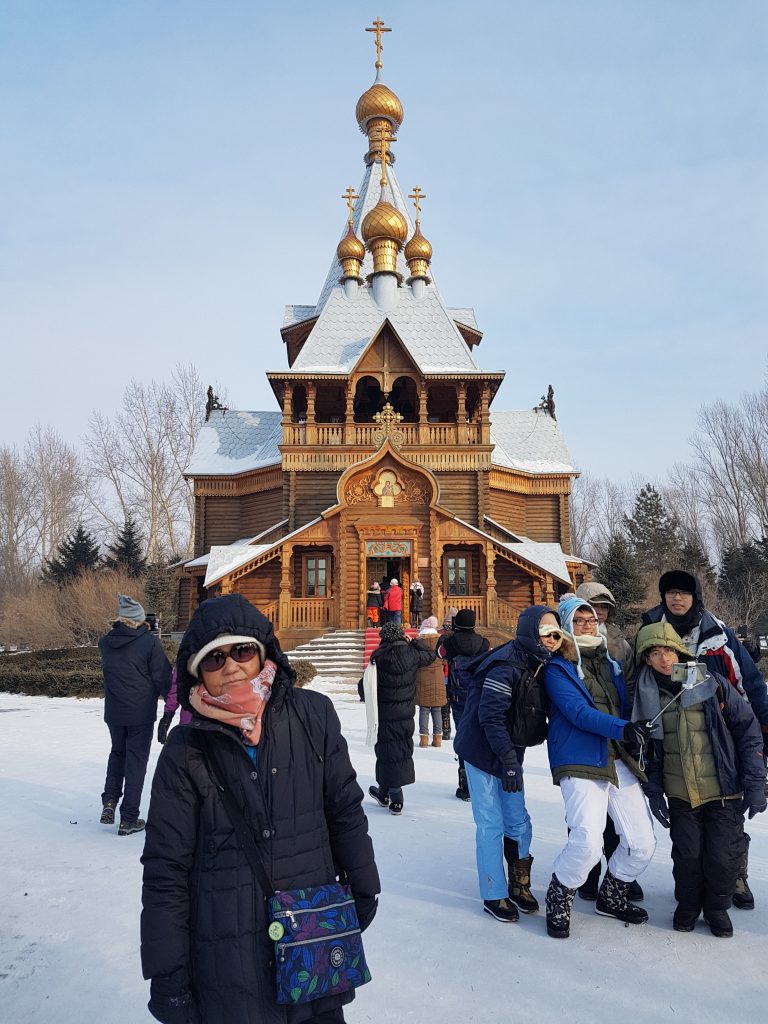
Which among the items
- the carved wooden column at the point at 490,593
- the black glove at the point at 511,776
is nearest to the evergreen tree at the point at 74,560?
the carved wooden column at the point at 490,593

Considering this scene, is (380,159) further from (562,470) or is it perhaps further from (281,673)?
(281,673)

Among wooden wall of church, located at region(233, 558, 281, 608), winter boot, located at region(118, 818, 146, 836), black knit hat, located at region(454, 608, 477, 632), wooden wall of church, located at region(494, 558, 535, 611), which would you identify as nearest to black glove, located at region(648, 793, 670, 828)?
black knit hat, located at region(454, 608, 477, 632)

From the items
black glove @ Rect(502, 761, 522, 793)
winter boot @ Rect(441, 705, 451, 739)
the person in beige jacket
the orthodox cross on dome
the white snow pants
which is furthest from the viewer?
the orthodox cross on dome

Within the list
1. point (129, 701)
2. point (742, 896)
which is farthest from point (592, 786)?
point (129, 701)

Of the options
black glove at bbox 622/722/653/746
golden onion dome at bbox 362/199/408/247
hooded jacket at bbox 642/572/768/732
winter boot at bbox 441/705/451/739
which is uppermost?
golden onion dome at bbox 362/199/408/247

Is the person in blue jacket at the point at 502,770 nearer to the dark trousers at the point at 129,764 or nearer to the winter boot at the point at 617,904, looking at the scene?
the winter boot at the point at 617,904

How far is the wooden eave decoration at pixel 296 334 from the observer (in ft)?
93.9

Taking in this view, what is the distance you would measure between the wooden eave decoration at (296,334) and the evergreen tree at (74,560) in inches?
606

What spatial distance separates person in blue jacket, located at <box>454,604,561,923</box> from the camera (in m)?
3.83

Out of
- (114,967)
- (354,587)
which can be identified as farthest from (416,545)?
(114,967)

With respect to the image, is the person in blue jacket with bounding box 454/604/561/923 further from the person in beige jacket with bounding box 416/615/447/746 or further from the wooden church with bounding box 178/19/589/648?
the wooden church with bounding box 178/19/589/648

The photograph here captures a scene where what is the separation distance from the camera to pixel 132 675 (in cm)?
554

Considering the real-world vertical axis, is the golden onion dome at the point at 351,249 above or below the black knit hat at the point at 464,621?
above

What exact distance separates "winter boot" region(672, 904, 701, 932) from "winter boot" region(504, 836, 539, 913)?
732 millimetres
